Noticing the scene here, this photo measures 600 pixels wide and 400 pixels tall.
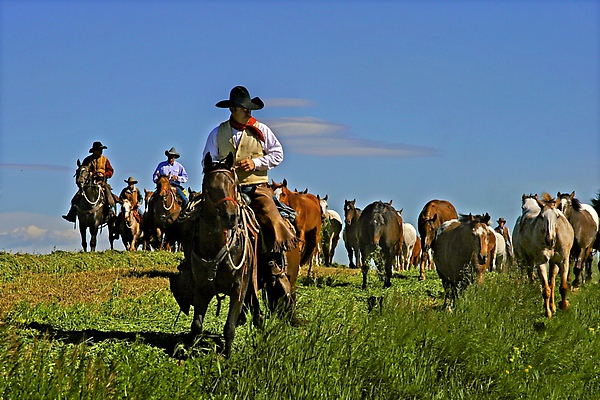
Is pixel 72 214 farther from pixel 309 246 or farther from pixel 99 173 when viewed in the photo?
pixel 309 246

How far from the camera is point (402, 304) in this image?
1306 cm

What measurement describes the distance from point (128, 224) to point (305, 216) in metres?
17.1

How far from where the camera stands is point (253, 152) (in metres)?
11.5

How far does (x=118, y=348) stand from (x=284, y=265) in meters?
2.98

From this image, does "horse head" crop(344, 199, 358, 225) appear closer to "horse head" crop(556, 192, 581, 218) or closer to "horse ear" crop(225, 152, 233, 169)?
"horse head" crop(556, 192, 581, 218)

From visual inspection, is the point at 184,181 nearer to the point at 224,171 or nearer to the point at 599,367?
the point at 599,367

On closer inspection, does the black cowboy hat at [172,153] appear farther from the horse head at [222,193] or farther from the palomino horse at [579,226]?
the horse head at [222,193]

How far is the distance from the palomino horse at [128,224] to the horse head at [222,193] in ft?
81.4

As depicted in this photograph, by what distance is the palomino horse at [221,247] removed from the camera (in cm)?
978

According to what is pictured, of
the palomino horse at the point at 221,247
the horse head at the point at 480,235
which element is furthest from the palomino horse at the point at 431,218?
the palomino horse at the point at 221,247

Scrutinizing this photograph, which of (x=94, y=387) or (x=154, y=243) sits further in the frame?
(x=154, y=243)

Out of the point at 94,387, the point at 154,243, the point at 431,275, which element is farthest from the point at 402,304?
the point at 154,243

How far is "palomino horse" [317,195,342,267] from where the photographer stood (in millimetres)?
33003

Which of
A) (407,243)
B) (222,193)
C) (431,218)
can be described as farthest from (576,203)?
(407,243)
